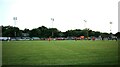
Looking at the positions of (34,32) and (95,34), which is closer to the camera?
(34,32)

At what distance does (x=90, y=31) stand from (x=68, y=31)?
1679 cm

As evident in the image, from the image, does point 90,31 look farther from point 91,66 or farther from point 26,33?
point 91,66

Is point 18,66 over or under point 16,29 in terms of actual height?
under

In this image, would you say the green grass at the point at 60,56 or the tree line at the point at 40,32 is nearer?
the green grass at the point at 60,56

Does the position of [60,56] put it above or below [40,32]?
below

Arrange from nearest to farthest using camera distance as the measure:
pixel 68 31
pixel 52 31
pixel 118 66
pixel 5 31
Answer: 1. pixel 118 66
2. pixel 5 31
3. pixel 52 31
4. pixel 68 31

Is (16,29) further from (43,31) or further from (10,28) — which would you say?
(43,31)

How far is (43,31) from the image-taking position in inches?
6068

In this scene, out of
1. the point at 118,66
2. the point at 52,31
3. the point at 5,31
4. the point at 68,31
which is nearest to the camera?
the point at 118,66

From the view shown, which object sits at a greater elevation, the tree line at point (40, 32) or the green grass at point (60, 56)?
Answer: the tree line at point (40, 32)

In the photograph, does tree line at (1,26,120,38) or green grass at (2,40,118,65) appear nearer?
green grass at (2,40,118,65)

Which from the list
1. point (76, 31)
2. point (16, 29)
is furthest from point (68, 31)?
point (16, 29)

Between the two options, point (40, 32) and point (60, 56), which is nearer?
point (60, 56)

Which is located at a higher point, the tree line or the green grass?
the tree line
